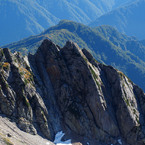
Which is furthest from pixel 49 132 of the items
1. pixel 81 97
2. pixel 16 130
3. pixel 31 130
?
pixel 81 97

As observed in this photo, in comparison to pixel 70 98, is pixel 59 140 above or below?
below

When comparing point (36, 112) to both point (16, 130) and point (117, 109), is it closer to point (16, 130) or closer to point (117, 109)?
point (16, 130)

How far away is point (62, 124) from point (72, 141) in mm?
7403

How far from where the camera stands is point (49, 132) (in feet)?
256

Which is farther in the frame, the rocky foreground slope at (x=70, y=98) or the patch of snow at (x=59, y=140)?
the rocky foreground slope at (x=70, y=98)

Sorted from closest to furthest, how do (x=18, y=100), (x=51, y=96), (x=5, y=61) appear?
(x=18, y=100), (x=5, y=61), (x=51, y=96)

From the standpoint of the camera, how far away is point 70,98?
288 feet

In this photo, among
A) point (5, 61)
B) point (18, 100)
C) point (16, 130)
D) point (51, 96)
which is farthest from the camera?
point (51, 96)

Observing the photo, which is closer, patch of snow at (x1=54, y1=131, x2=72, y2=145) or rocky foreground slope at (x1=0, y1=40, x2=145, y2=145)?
patch of snow at (x1=54, y1=131, x2=72, y2=145)

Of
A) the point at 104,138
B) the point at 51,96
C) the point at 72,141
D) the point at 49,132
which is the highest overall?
the point at 51,96

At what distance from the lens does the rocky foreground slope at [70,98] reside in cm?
7738

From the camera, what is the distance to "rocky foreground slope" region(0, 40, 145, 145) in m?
77.4

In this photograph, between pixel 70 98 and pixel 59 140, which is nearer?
pixel 59 140

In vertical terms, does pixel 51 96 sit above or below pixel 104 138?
above
